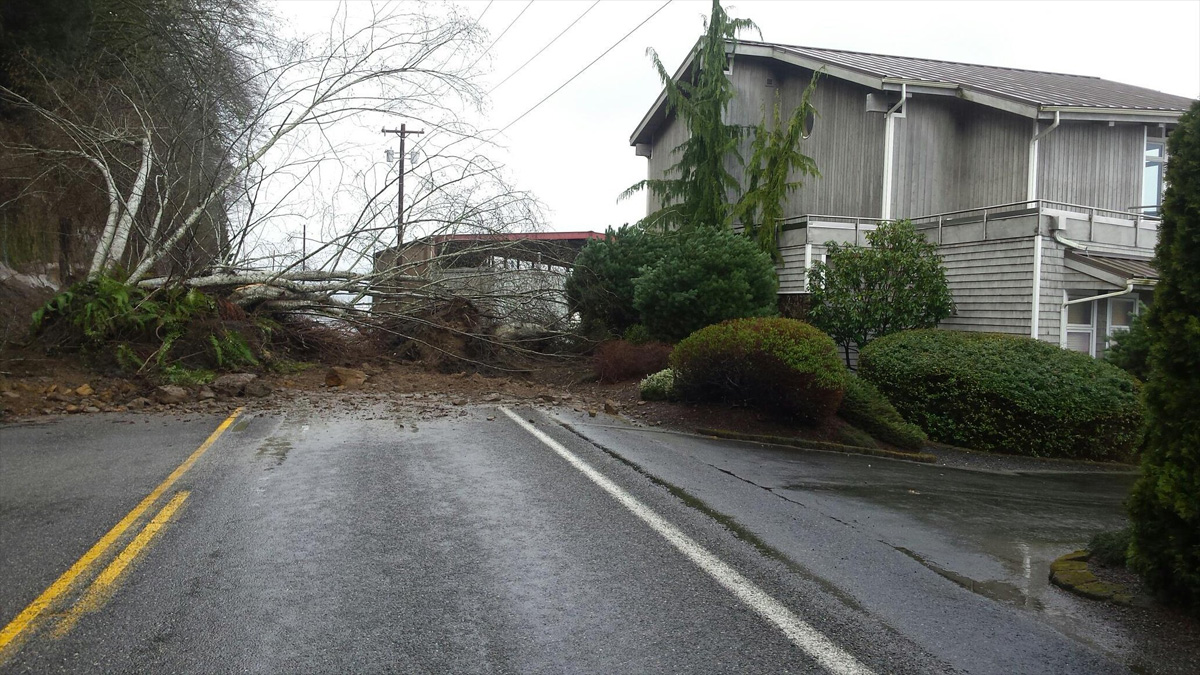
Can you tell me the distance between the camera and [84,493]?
6.91 metres

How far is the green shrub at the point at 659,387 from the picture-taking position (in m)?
12.8

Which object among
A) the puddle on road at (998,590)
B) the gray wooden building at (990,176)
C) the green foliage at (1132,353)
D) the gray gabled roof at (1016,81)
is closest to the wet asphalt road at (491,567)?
the puddle on road at (998,590)

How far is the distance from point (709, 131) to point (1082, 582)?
58.9 ft

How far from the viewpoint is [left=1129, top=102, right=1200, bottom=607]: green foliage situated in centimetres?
467

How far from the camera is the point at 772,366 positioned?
10.8 meters

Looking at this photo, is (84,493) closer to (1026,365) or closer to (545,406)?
(545,406)

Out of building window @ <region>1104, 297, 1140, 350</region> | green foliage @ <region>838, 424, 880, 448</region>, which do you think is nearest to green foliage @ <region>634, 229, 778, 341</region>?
green foliage @ <region>838, 424, 880, 448</region>

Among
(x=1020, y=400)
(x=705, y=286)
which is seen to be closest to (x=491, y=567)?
(x=1020, y=400)

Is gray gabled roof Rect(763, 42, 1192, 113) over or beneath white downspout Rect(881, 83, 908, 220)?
over

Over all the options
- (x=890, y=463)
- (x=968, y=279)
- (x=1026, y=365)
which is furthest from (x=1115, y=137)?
(x=890, y=463)

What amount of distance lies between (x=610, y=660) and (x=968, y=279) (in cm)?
1539

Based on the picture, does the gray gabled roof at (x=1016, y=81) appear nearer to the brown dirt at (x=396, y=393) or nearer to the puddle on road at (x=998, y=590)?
the brown dirt at (x=396, y=393)

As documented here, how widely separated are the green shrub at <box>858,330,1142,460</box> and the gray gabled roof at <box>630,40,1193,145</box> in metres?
6.52

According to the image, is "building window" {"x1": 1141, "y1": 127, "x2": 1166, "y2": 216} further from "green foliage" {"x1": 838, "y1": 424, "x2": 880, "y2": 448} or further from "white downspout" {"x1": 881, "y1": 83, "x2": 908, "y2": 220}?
"green foliage" {"x1": 838, "y1": 424, "x2": 880, "y2": 448}
